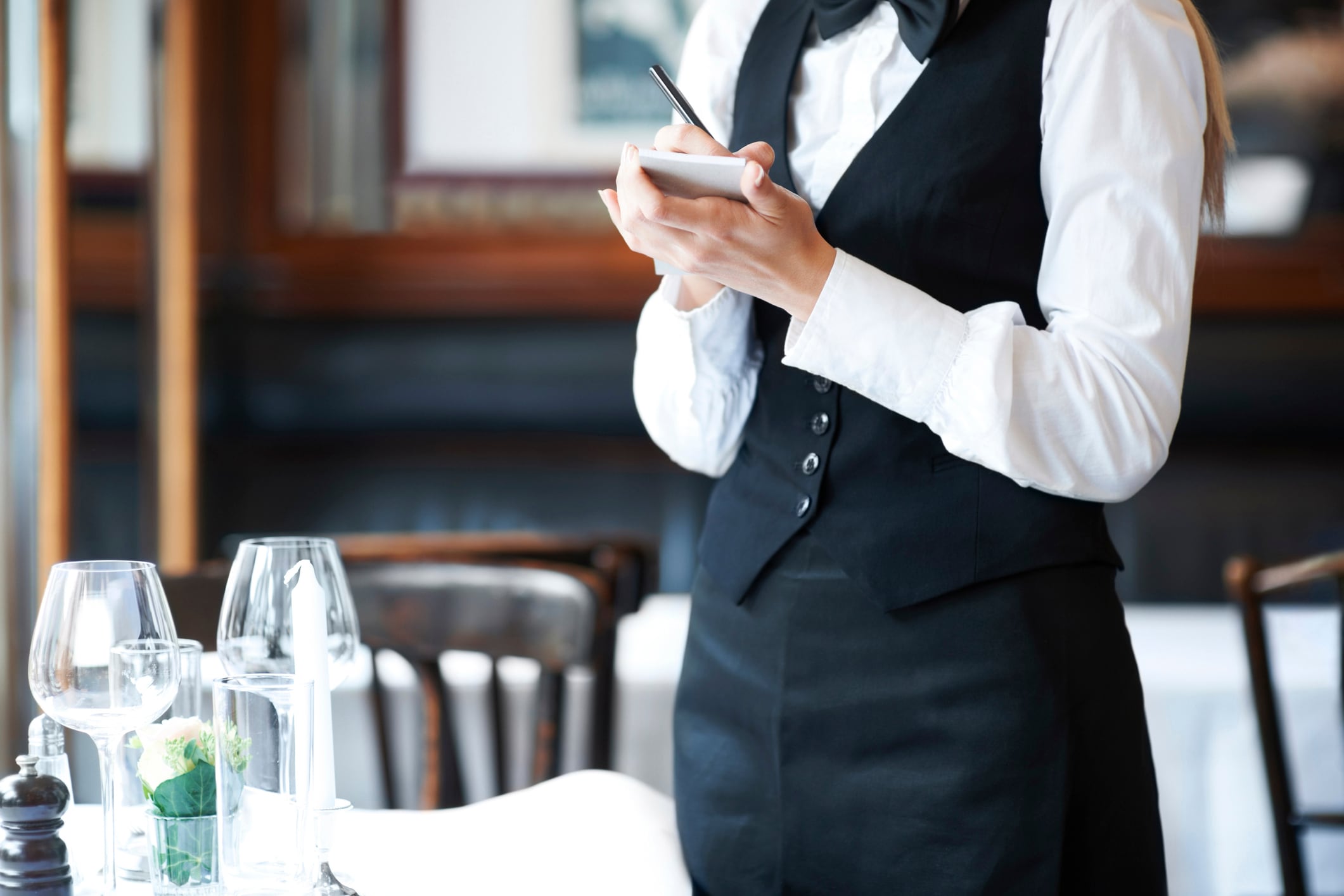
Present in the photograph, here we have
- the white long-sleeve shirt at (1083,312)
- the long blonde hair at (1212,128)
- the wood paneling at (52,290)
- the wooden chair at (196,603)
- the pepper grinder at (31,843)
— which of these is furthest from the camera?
the wood paneling at (52,290)

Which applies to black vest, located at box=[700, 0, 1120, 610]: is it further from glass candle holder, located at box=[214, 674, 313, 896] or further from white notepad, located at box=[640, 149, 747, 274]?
glass candle holder, located at box=[214, 674, 313, 896]

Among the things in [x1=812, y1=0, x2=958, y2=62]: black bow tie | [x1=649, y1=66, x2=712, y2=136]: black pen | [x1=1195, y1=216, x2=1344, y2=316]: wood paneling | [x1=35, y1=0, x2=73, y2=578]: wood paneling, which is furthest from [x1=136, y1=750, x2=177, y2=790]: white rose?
[x1=1195, y1=216, x2=1344, y2=316]: wood paneling

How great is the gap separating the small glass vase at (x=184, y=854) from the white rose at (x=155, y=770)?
0.02 meters

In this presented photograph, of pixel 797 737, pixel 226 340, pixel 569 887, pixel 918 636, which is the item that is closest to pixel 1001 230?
pixel 918 636

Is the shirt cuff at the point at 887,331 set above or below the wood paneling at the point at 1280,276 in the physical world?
below

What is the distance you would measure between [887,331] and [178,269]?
7.40ft

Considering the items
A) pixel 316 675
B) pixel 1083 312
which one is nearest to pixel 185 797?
pixel 316 675

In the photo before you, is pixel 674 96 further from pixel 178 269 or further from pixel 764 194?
pixel 178 269

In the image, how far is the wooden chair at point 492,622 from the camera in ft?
4.54

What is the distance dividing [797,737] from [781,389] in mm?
302

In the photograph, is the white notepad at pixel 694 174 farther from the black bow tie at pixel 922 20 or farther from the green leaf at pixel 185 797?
the green leaf at pixel 185 797

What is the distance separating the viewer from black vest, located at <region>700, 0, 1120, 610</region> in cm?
98

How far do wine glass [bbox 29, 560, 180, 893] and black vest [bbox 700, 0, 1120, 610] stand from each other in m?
0.49

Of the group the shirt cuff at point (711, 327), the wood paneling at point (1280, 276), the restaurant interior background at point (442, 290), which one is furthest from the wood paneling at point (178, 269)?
the wood paneling at point (1280, 276)
